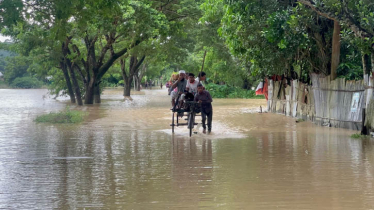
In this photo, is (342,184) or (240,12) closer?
(342,184)

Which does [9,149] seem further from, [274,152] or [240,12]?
[240,12]

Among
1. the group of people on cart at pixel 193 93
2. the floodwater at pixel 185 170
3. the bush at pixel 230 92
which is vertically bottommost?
the floodwater at pixel 185 170

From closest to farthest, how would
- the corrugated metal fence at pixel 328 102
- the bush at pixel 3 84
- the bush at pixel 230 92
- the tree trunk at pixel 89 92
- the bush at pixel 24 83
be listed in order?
the corrugated metal fence at pixel 328 102, the tree trunk at pixel 89 92, the bush at pixel 230 92, the bush at pixel 24 83, the bush at pixel 3 84

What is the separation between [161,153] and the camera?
11.8 metres

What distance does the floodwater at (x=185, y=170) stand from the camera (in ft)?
23.1

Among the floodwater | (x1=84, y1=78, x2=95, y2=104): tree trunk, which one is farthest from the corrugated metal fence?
(x1=84, y1=78, x2=95, y2=104): tree trunk

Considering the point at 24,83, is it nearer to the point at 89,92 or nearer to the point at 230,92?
the point at 230,92

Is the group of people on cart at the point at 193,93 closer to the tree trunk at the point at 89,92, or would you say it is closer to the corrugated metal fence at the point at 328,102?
the corrugated metal fence at the point at 328,102

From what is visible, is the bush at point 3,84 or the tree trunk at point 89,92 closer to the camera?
the tree trunk at point 89,92

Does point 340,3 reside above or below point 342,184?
above

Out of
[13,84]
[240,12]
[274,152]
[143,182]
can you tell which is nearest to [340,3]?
[240,12]

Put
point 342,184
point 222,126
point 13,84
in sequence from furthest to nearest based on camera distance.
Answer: point 13,84 < point 222,126 < point 342,184

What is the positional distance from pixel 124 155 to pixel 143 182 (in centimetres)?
321

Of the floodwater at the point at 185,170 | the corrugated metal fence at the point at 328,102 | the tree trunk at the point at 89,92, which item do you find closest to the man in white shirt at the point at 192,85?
the floodwater at the point at 185,170
